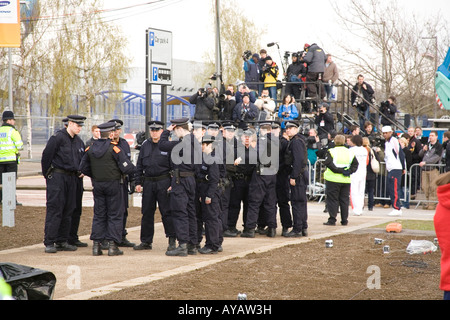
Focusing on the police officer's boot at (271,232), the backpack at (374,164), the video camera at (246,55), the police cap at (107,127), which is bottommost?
the police officer's boot at (271,232)

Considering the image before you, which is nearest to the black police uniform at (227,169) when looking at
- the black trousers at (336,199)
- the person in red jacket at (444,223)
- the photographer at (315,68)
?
the black trousers at (336,199)

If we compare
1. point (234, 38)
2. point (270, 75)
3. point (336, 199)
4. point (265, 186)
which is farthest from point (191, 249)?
point (234, 38)

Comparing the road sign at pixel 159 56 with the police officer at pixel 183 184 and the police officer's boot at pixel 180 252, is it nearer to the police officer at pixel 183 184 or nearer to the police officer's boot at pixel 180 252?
the police officer at pixel 183 184

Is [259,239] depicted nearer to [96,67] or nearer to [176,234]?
[176,234]

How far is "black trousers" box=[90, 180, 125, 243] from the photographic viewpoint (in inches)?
435

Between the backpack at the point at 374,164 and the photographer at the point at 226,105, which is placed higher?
the photographer at the point at 226,105

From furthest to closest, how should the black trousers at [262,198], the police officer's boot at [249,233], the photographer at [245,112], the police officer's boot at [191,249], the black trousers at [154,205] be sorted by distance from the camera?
the photographer at [245,112] < the police officer's boot at [249,233] < the black trousers at [262,198] < the black trousers at [154,205] < the police officer's boot at [191,249]

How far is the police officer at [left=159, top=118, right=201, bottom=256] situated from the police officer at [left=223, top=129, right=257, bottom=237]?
2070 mm

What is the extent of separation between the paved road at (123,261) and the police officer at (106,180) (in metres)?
0.44

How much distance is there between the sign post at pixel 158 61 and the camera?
1448 centimetres

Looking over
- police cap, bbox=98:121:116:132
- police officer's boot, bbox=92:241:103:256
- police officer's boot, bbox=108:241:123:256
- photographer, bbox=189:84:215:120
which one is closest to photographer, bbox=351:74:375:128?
photographer, bbox=189:84:215:120

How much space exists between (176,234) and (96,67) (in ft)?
101

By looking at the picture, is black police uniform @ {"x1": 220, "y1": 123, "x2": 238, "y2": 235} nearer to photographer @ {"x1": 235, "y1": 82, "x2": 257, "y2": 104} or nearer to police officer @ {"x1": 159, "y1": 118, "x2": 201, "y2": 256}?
police officer @ {"x1": 159, "y1": 118, "x2": 201, "y2": 256}
